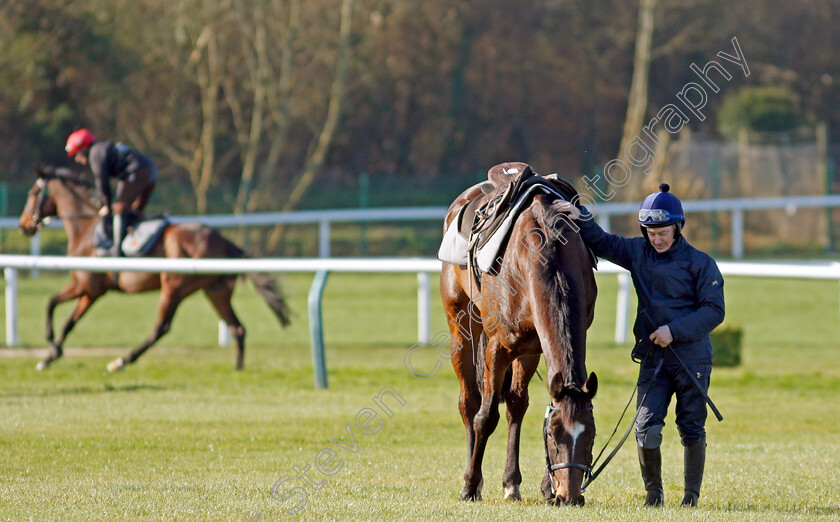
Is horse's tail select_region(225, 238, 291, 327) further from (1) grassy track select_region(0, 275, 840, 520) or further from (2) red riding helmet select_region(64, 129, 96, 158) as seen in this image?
(2) red riding helmet select_region(64, 129, 96, 158)

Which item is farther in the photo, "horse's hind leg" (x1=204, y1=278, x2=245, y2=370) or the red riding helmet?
the red riding helmet

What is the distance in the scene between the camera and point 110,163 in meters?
10.5

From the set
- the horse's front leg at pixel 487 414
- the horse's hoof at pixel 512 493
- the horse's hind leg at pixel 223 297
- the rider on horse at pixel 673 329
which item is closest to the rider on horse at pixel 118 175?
the horse's hind leg at pixel 223 297

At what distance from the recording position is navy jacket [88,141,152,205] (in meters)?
10.4

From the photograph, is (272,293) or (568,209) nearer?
(568,209)

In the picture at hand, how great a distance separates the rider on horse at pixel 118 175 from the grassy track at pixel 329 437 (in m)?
1.43

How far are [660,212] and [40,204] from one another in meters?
8.36

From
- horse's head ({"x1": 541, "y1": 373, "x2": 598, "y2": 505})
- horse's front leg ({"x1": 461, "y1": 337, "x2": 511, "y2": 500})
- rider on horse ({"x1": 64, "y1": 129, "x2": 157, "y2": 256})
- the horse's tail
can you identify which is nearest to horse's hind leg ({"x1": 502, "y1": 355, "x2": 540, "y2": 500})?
horse's front leg ({"x1": 461, "y1": 337, "x2": 511, "y2": 500})

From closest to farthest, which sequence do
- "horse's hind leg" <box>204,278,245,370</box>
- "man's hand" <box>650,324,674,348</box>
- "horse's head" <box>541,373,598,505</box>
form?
"horse's head" <box>541,373,598,505</box>
"man's hand" <box>650,324,674,348</box>
"horse's hind leg" <box>204,278,245,370</box>

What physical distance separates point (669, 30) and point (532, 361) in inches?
1141

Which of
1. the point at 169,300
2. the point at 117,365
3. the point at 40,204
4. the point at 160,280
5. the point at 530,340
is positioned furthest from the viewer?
the point at 40,204

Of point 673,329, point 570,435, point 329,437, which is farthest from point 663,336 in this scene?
point 329,437

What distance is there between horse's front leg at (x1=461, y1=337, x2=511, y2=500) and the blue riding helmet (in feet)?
2.84

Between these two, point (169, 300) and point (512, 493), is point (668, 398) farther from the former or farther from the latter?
point (169, 300)
